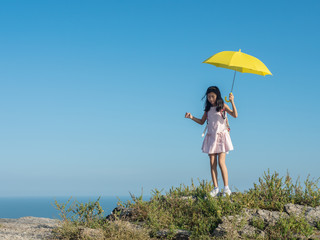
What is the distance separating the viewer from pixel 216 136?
8.80 m

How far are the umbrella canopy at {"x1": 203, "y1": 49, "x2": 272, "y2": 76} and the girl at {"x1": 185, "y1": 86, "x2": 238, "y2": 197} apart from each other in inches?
26.9

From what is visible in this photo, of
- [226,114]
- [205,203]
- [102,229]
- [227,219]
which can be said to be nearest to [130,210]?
[102,229]

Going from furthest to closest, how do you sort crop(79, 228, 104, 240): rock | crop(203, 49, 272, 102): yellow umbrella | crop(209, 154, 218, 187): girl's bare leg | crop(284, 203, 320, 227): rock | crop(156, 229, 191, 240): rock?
1. crop(209, 154, 218, 187): girl's bare leg
2. crop(203, 49, 272, 102): yellow umbrella
3. crop(284, 203, 320, 227): rock
4. crop(156, 229, 191, 240): rock
5. crop(79, 228, 104, 240): rock

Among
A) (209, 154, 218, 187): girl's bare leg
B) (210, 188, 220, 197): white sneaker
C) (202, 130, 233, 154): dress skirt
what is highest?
(202, 130, 233, 154): dress skirt

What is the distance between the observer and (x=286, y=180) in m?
9.02

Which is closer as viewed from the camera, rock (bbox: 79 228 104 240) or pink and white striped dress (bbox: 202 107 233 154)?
rock (bbox: 79 228 104 240)

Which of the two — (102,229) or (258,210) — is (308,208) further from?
(102,229)

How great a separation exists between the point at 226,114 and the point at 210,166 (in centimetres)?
133

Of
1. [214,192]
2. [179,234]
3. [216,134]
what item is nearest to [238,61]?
[216,134]

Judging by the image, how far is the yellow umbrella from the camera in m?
8.42

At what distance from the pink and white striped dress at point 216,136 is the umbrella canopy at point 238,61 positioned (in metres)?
1.15

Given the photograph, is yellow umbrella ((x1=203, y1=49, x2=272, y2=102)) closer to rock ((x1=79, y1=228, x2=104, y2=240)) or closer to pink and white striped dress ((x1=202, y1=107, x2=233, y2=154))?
pink and white striped dress ((x1=202, y1=107, x2=233, y2=154))

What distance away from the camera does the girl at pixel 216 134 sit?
343 inches

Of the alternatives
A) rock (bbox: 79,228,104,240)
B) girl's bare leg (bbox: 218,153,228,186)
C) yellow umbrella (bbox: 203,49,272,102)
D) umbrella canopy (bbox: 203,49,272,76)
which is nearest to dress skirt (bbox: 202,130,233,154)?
girl's bare leg (bbox: 218,153,228,186)
